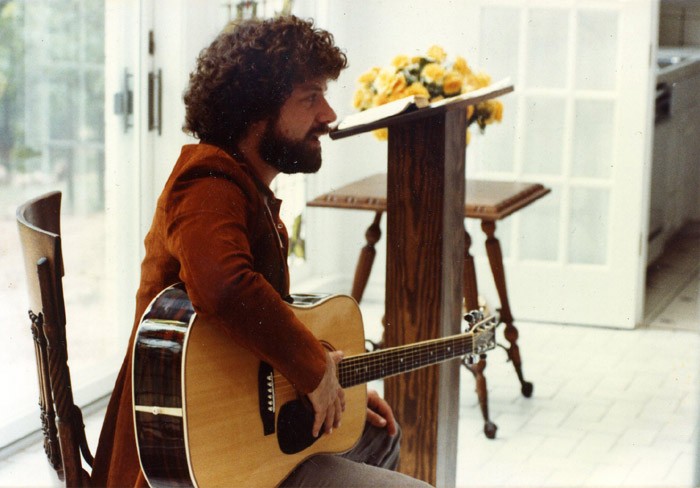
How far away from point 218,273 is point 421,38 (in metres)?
3.31

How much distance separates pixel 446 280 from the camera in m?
2.23

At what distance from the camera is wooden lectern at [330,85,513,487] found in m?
2.20

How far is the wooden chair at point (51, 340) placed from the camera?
156 centimetres

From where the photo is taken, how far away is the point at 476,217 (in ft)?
10.9

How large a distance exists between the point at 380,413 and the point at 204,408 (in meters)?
0.54

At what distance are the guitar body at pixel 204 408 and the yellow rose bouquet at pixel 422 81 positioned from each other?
163cm

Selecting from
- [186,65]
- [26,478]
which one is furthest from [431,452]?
[186,65]

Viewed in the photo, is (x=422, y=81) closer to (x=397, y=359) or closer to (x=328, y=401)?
(x=397, y=359)

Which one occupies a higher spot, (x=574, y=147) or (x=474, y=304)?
(x=574, y=147)

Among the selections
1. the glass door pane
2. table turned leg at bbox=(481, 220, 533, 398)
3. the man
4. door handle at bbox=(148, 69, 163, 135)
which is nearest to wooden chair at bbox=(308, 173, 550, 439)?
table turned leg at bbox=(481, 220, 533, 398)

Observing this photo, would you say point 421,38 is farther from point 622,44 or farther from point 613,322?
point 613,322

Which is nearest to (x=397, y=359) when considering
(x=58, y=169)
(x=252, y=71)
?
(x=252, y=71)

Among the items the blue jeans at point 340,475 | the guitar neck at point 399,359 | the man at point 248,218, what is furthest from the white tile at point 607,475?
the blue jeans at point 340,475

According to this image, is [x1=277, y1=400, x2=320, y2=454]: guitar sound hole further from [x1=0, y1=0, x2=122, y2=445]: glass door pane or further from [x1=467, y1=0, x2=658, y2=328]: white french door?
[x1=467, y1=0, x2=658, y2=328]: white french door
